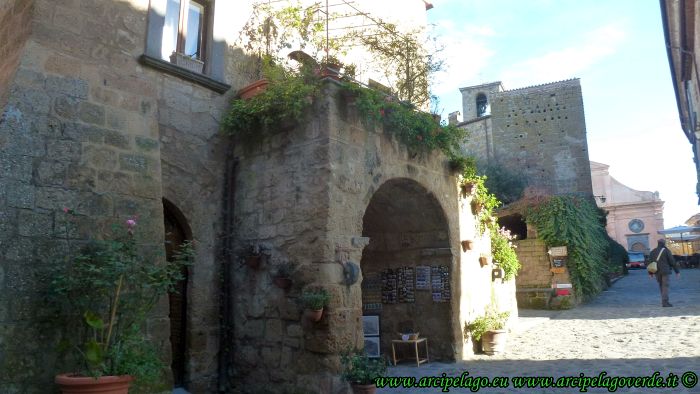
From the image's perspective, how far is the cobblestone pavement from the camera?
549 cm

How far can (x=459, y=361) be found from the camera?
22.4ft

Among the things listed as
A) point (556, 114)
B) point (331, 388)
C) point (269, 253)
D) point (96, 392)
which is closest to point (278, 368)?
point (331, 388)

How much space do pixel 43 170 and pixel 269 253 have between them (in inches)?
93.0

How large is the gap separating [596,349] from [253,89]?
5561mm

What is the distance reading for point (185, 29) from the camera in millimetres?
6195

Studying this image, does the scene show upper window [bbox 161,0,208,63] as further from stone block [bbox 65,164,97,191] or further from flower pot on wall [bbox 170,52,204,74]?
stone block [bbox 65,164,97,191]

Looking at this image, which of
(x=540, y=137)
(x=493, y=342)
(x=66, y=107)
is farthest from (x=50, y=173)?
Answer: (x=540, y=137)

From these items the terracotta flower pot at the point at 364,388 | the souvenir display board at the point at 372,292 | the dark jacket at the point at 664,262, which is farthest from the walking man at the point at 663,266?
the terracotta flower pot at the point at 364,388

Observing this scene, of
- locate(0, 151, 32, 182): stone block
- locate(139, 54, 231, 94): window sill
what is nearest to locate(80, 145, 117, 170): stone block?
locate(0, 151, 32, 182): stone block

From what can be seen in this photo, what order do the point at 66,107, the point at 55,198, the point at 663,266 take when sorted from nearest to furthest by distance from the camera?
the point at 55,198
the point at 66,107
the point at 663,266

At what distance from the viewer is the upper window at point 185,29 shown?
5992mm

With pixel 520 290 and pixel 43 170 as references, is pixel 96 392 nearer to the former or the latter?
pixel 43 170

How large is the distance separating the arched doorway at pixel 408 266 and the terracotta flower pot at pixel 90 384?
13.0ft

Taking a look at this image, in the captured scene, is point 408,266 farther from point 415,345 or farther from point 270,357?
point 270,357
